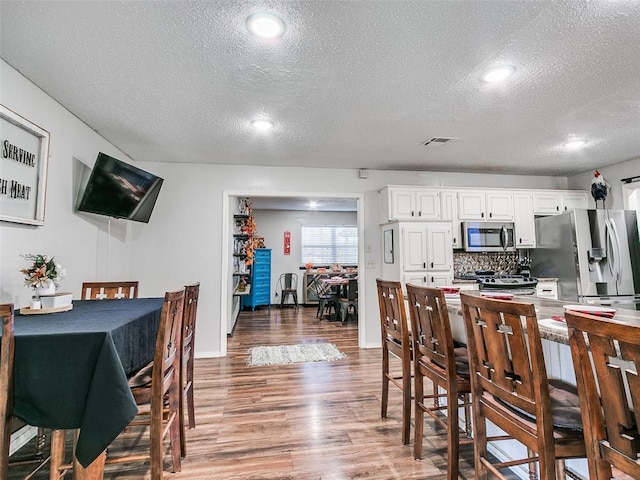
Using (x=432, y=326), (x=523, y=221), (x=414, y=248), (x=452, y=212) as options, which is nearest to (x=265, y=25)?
(x=432, y=326)

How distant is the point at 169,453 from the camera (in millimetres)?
2090

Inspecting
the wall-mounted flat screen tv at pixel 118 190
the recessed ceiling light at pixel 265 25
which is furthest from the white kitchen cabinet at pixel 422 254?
the wall-mounted flat screen tv at pixel 118 190

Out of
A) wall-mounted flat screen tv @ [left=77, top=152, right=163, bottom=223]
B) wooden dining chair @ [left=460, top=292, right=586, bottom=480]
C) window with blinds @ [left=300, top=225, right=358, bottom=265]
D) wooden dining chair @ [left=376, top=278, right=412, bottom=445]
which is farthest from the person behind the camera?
window with blinds @ [left=300, top=225, right=358, bottom=265]

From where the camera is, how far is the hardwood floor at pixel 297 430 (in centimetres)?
188

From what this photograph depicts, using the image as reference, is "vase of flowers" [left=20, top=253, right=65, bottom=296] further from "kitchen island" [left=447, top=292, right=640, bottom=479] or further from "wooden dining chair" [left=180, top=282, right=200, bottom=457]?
"kitchen island" [left=447, top=292, right=640, bottom=479]

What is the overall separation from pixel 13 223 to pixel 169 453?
1.83 metres

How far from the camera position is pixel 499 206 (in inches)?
178

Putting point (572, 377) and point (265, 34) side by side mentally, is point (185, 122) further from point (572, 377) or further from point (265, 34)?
point (572, 377)

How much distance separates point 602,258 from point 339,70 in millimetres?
3962

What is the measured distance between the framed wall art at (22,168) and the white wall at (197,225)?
0.41m

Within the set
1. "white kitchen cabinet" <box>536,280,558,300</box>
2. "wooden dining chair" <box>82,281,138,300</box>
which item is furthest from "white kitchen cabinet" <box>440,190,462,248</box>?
"wooden dining chair" <box>82,281,138,300</box>

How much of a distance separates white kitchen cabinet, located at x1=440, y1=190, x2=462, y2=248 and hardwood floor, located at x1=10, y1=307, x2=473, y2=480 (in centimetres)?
198

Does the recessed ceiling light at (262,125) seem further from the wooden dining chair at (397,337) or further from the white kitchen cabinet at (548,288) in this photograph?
the white kitchen cabinet at (548,288)

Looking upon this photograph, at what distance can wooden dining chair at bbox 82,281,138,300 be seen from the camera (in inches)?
106
